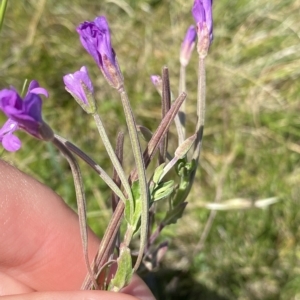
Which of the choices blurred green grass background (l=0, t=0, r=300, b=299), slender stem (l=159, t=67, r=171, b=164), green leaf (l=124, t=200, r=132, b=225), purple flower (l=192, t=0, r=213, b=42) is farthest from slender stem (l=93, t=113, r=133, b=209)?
blurred green grass background (l=0, t=0, r=300, b=299)

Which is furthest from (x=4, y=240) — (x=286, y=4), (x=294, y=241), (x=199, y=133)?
(x=286, y=4)

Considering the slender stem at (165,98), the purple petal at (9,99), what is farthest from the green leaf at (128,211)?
the purple petal at (9,99)

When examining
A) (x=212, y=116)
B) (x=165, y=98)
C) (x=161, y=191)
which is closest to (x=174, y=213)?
(x=161, y=191)

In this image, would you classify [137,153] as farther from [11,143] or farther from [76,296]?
[76,296]

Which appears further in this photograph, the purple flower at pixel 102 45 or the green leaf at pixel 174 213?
the green leaf at pixel 174 213

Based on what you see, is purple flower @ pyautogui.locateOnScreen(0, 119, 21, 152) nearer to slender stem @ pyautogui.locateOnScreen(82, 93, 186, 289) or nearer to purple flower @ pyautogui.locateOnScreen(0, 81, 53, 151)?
purple flower @ pyautogui.locateOnScreen(0, 81, 53, 151)

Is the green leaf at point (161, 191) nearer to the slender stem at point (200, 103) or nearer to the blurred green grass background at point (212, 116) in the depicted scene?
the slender stem at point (200, 103)

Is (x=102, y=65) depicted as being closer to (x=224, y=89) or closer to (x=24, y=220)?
(x=24, y=220)
